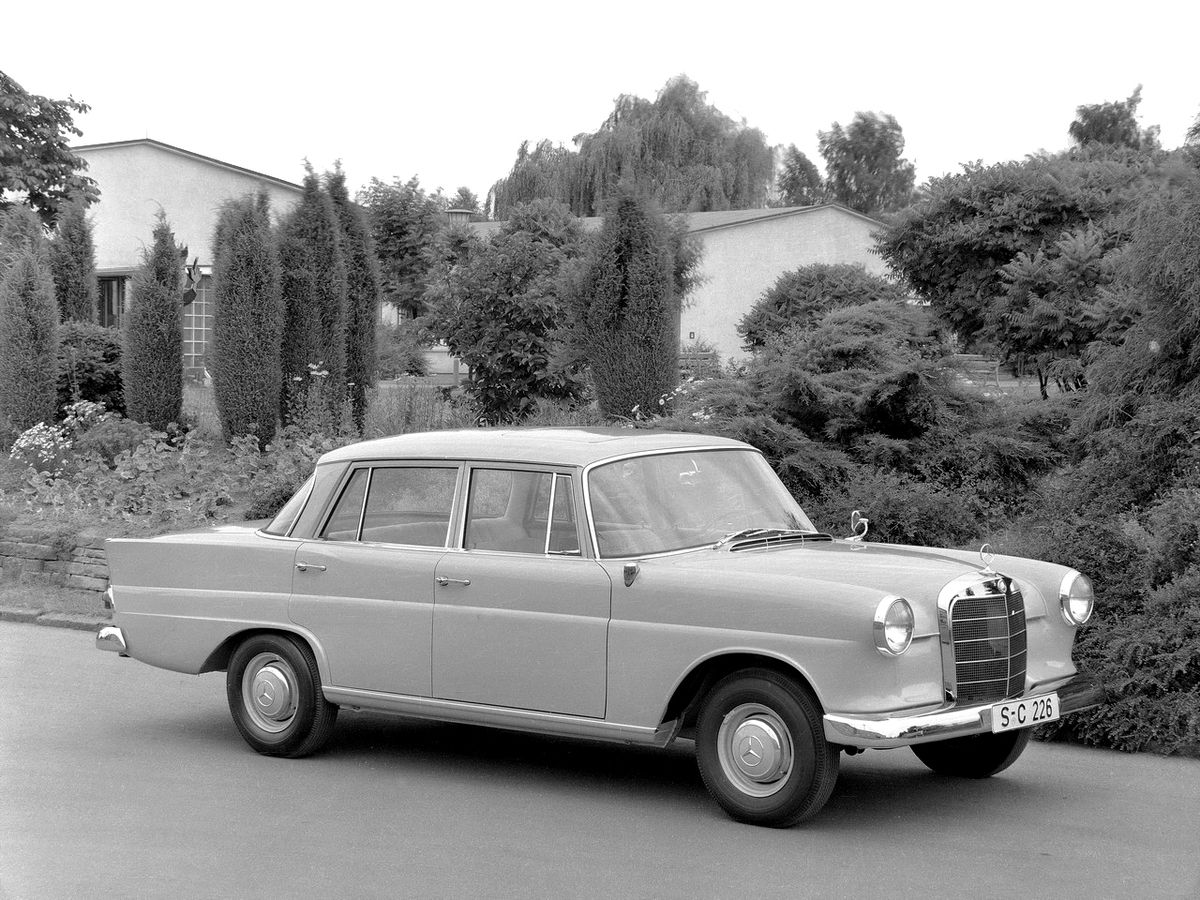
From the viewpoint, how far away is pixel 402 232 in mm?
48625

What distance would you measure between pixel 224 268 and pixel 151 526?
188 inches

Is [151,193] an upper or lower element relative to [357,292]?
upper

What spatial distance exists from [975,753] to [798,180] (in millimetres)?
85853

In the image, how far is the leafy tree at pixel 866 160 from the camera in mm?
86625

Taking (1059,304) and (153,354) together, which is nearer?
(1059,304)

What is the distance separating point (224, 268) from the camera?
55.1 ft

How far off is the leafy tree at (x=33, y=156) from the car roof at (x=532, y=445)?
32767mm

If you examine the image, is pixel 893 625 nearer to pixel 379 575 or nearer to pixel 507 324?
pixel 379 575

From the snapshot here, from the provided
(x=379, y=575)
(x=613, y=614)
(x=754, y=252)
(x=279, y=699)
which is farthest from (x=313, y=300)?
(x=754, y=252)

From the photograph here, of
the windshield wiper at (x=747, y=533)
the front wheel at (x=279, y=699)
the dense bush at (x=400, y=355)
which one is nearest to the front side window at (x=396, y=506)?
the front wheel at (x=279, y=699)

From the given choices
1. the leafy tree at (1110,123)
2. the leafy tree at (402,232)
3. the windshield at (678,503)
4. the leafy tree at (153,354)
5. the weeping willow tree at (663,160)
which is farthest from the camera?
the leafy tree at (1110,123)

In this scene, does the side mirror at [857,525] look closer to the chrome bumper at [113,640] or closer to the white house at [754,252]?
the chrome bumper at [113,640]

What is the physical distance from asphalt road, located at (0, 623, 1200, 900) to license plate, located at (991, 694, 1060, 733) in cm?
43

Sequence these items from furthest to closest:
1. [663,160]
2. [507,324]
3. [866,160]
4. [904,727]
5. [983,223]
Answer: [866,160]
[663,160]
[983,223]
[507,324]
[904,727]
